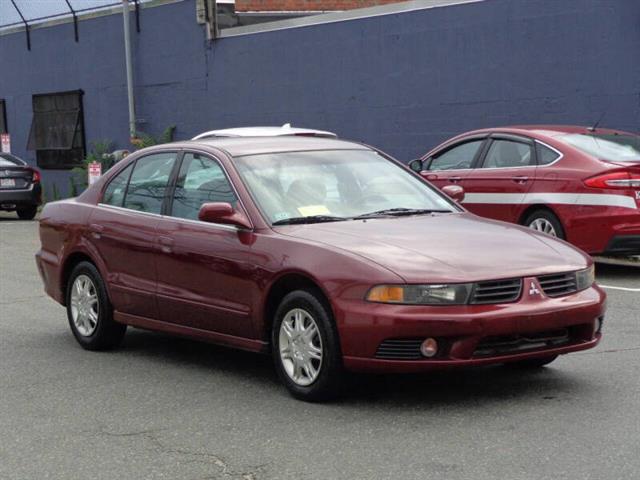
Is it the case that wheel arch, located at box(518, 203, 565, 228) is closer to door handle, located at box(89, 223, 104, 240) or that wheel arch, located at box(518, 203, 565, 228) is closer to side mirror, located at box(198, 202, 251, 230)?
door handle, located at box(89, 223, 104, 240)

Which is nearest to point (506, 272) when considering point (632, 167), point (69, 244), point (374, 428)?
point (374, 428)

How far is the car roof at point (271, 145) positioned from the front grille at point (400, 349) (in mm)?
1957

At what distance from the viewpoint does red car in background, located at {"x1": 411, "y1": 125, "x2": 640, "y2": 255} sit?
1193cm

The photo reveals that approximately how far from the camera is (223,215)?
23.1 ft

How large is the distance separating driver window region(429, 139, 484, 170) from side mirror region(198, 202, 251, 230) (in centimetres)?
698

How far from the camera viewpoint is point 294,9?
26.0m

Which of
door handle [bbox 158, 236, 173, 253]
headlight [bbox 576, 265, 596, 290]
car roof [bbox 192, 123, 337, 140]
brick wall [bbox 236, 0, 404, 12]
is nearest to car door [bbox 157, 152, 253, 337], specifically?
door handle [bbox 158, 236, 173, 253]

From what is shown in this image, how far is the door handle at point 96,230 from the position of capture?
842 cm

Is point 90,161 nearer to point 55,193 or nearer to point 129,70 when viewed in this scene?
point 129,70

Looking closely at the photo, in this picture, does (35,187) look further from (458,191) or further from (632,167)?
(458,191)

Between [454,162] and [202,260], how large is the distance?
7.08 metres

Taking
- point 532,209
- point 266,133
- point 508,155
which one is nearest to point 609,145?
point 532,209

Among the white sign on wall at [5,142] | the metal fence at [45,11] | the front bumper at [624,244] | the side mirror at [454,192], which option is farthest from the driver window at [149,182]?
the white sign on wall at [5,142]

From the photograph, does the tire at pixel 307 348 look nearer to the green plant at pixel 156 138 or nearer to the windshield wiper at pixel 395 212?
the windshield wiper at pixel 395 212
